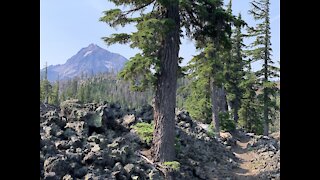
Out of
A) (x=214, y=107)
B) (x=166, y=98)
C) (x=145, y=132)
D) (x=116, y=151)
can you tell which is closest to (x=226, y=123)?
(x=214, y=107)

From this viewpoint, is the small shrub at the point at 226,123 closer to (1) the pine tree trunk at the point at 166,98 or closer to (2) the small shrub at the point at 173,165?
(1) the pine tree trunk at the point at 166,98

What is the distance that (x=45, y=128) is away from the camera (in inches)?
327

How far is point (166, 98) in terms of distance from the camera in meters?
10.9

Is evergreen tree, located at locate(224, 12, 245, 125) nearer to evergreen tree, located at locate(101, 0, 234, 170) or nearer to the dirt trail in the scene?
the dirt trail

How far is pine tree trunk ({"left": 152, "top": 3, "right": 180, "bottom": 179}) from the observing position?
10773 millimetres

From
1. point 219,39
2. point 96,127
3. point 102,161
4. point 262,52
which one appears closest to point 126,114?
point 96,127

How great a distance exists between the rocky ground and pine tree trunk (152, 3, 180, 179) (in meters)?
0.57

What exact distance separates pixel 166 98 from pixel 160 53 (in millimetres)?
1471

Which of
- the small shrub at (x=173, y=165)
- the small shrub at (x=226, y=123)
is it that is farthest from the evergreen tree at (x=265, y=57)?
the small shrub at (x=173, y=165)

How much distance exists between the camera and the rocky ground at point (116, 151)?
22.8ft

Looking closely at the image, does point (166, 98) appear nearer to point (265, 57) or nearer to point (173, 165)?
point (173, 165)

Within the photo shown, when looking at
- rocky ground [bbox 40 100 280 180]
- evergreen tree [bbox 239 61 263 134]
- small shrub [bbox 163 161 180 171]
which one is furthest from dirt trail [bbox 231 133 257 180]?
evergreen tree [bbox 239 61 263 134]
